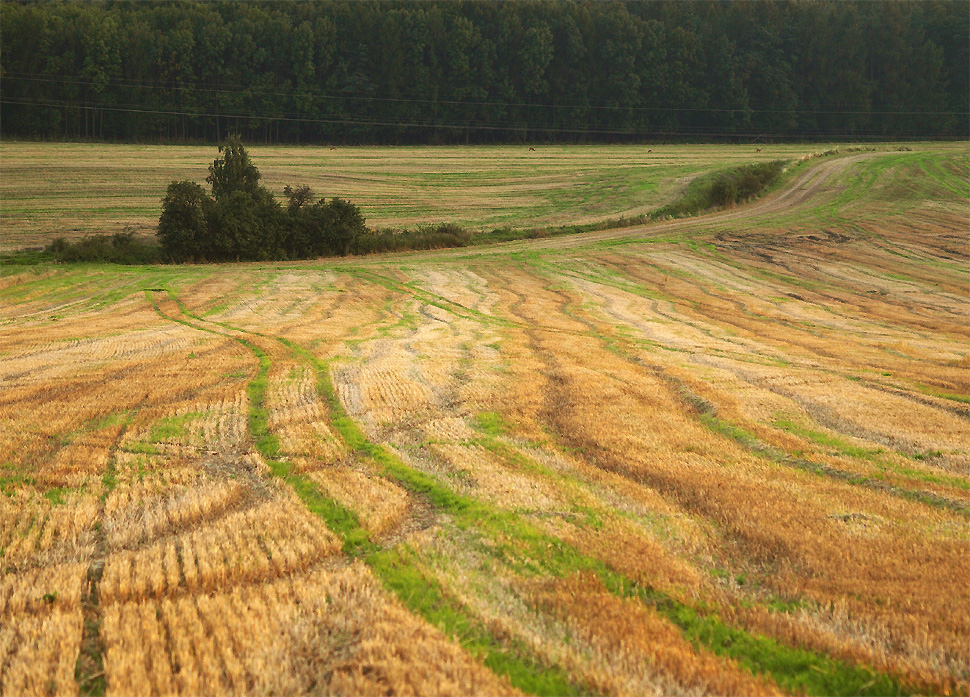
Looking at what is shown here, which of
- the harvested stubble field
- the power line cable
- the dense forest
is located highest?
the dense forest

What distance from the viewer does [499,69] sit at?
9950 cm

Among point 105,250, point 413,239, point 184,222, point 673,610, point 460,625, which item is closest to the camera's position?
point 460,625

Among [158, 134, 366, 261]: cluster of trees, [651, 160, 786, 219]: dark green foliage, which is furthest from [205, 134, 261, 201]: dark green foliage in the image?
[651, 160, 786, 219]: dark green foliage

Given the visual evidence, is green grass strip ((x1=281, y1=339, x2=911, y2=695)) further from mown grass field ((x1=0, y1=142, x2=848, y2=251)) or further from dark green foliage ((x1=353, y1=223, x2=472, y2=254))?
mown grass field ((x1=0, y1=142, x2=848, y2=251))

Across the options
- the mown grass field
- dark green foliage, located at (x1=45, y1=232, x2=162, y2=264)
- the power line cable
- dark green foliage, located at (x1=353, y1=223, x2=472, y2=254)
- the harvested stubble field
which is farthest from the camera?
the power line cable

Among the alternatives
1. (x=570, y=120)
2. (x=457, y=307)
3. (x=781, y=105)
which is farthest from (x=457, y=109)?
(x=457, y=307)

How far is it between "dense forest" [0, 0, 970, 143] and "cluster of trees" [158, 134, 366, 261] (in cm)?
5517

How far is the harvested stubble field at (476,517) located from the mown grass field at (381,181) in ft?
117

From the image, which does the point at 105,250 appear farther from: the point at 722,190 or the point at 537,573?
the point at 722,190

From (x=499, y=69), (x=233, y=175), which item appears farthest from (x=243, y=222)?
(x=499, y=69)

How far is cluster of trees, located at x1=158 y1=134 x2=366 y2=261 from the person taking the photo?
34844mm

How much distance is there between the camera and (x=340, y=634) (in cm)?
358

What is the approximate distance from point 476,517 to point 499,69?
10244 cm

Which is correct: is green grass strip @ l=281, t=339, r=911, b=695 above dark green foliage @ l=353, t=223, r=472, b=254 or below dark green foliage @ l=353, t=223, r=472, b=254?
Answer: above
